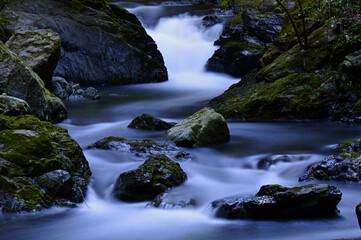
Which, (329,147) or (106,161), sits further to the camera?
(329,147)

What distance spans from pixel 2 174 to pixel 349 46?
9.77 meters

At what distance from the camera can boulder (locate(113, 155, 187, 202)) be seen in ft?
18.3

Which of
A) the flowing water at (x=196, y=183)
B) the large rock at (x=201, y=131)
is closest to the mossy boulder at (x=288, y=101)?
the flowing water at (x=196, y=183)

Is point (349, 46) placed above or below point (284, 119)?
above

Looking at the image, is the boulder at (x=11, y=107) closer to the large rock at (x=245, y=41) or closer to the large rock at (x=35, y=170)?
the large rock at (x=35, y=170)

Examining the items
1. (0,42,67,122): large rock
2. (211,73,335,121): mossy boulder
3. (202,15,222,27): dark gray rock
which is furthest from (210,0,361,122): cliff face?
(202,15,222,27): dark gray rock

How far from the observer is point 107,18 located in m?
20.3

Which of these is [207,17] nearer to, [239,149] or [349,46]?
[349,46]

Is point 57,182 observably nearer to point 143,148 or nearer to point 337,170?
point 143,148

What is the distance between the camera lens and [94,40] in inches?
771

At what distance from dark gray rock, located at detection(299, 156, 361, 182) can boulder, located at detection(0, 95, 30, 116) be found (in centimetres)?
499

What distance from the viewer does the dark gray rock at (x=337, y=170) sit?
5.72 m

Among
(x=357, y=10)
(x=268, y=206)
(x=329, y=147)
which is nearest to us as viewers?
(x=268, y=206)

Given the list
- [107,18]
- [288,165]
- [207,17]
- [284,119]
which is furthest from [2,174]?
[207,17]
